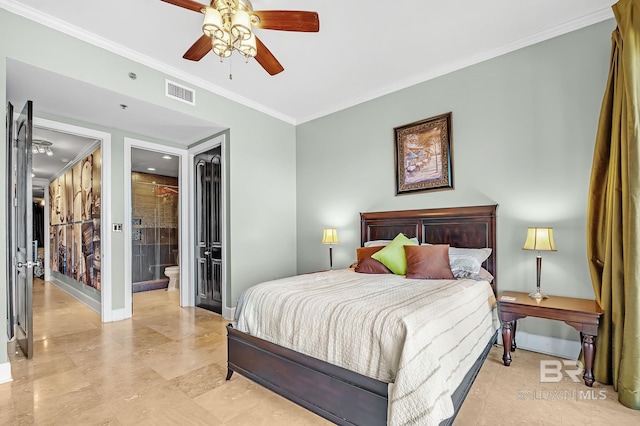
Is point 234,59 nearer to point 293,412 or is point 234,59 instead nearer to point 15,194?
point 15,194

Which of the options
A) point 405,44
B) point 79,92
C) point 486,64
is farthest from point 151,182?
point 486,64

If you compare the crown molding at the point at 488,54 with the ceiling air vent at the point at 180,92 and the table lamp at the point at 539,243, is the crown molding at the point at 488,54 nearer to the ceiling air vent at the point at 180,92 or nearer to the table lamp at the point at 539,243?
the table lamp at the point at 539,243

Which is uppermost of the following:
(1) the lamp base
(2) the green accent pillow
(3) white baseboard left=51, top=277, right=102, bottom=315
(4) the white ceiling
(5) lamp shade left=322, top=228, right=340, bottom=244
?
(4) the white ceiling

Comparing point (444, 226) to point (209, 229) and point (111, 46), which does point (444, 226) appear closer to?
point (209, 229)

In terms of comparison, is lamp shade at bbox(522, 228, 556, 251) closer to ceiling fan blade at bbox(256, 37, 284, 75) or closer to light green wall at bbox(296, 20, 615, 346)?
light green wall at bbox(296, 20, 615, 346)

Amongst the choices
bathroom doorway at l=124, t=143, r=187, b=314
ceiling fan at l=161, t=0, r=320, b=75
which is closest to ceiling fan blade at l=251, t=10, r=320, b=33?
ceiling fan at l=161, t=0, r=320, b=75

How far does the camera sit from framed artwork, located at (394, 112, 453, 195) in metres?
3.59

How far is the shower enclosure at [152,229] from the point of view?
648cm

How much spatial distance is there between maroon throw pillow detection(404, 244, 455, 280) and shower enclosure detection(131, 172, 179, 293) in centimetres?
579

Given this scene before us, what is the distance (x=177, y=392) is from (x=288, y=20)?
2849mm

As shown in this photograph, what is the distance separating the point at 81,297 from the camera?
5.22 m

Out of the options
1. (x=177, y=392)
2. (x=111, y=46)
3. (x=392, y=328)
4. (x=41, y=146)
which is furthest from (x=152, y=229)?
(x=392, y=328)

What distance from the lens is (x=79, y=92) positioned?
10.3 feet

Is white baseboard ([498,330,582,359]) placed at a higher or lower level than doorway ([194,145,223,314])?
lower
